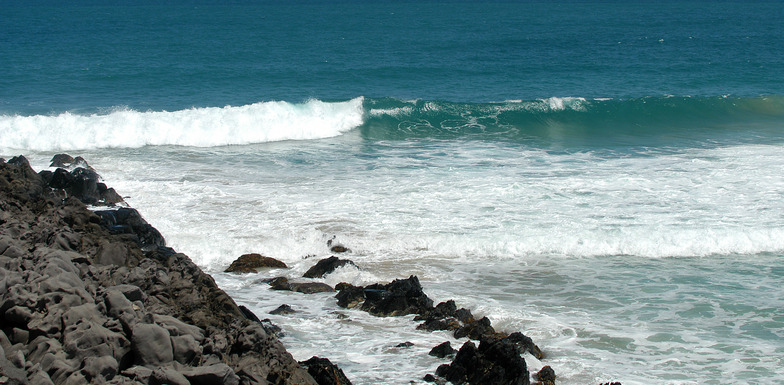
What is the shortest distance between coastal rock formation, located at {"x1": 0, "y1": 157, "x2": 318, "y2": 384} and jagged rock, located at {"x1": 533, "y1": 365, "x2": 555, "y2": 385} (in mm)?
2913

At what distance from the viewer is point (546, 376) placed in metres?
8.27

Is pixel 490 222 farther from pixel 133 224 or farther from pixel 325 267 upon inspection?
pixel 133 224

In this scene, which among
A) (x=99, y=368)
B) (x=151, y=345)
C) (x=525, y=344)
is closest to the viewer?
(x=99, y=368)

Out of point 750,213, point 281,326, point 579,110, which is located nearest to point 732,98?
point 579,110

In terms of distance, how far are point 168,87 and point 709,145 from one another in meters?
23.8

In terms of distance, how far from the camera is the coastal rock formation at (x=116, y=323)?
18.0 ft

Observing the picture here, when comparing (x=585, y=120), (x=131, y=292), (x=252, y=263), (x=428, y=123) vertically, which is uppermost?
(x=585, y=120)

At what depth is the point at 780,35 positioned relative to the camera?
56.2m

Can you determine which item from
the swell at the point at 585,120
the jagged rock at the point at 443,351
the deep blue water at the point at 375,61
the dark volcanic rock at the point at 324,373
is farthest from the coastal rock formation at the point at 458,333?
the deep blue water at the point at 375,61

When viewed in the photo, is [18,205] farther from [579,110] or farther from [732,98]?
[732,98]

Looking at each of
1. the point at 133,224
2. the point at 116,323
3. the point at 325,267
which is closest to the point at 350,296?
the point at 325,267

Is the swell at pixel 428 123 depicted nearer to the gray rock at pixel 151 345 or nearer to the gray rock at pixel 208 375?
the gray rock at pixel 151 345

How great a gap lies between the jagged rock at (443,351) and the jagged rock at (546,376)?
3.35ft

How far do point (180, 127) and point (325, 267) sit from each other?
15614 millimetres
